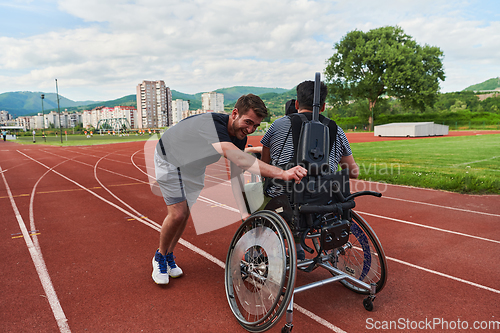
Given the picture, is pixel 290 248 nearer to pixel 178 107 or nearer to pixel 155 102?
pixel 178 107

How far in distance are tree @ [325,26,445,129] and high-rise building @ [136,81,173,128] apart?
276 feet

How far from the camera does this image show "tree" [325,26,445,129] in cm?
4438

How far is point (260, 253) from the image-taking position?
7.70ft

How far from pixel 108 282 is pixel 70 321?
63 centimetres

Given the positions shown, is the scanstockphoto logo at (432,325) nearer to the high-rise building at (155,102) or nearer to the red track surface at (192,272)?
the red track surface at (192,272)

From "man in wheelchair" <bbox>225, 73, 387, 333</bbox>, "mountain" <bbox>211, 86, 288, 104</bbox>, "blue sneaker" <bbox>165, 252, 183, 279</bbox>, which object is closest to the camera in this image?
"man in wheelchair" <bbox>225, 73, 387, 333</bbox>

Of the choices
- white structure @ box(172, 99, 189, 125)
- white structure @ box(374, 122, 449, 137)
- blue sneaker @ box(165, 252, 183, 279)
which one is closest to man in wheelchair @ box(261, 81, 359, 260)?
blue sneaker @ box(165, 252, 183, 279)

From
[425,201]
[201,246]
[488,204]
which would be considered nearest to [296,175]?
[201,246]

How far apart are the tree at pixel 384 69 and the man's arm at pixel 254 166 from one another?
48.5 m

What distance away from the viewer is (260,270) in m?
2.33

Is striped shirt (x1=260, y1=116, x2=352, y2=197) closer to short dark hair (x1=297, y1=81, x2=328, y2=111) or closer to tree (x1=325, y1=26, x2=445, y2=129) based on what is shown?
short dark hair (x1=297, y1=81, x2=328, y2=111)

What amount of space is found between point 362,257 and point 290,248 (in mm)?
1100

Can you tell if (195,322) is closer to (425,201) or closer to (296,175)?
(296,175)

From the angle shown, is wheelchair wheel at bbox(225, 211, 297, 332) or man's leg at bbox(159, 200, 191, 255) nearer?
wheelchair wheel at bbox(225, 211, 297, 332)
